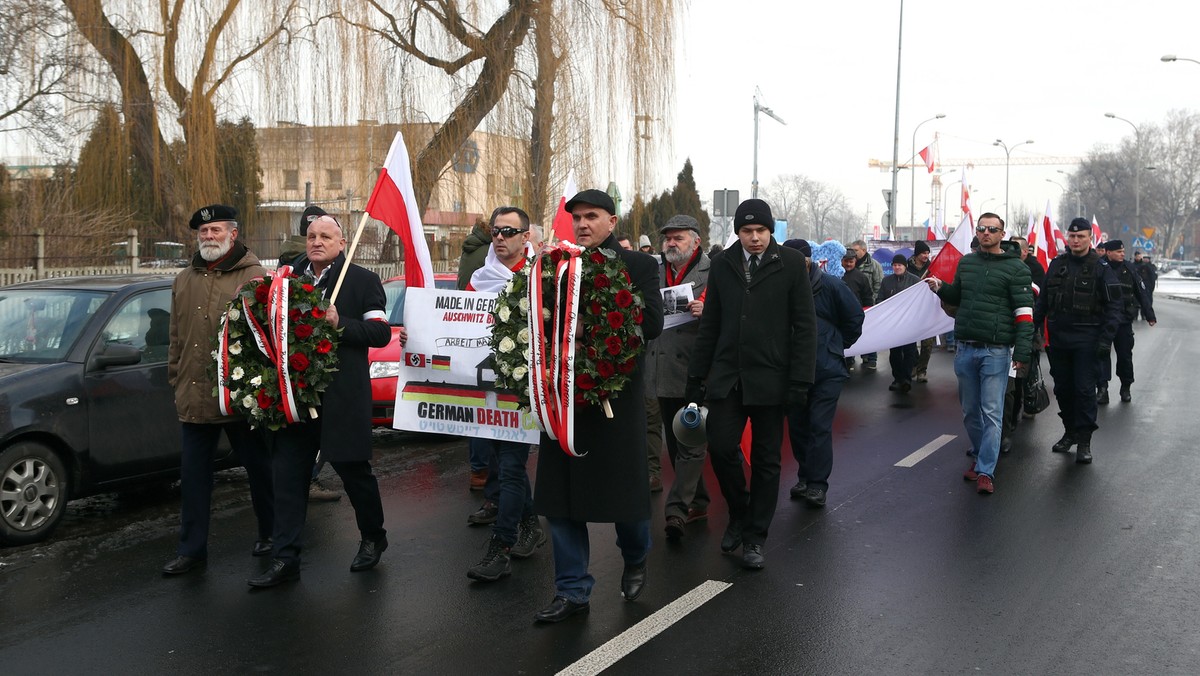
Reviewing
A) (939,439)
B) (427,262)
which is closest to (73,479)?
(427,262)

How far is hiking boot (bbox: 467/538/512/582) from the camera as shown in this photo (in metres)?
5.85

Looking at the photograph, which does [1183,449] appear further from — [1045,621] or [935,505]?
[1045,621]

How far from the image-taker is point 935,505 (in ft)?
25.3

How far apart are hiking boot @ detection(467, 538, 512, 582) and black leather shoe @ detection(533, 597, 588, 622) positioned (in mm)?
629

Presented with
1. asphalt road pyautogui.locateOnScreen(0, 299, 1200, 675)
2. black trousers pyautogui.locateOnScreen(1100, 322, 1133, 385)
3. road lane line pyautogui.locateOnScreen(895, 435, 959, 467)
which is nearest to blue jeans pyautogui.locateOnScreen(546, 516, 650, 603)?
asphalt road pyautogui.locateOnScreen(0, 299, 1200, 675)

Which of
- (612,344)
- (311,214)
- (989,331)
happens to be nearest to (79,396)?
(311,214)

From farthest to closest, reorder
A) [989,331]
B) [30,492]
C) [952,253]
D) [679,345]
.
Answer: [952,253], [989,331], [679,345], [30,492]

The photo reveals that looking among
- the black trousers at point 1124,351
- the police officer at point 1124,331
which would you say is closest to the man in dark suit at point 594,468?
the police officer at point 1124,331

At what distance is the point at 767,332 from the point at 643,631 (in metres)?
1.89

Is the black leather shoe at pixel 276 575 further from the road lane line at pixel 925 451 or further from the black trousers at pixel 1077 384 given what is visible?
the black trousers at pixel 1077 384

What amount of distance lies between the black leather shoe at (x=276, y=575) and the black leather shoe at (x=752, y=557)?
2424 mm

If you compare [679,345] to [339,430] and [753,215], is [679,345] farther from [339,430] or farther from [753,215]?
[339,430]

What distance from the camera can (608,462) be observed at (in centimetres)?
520

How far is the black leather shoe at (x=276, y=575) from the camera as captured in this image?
5707mm
